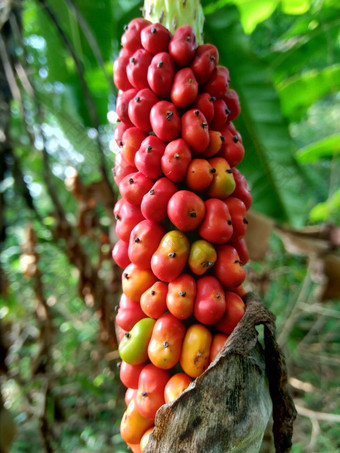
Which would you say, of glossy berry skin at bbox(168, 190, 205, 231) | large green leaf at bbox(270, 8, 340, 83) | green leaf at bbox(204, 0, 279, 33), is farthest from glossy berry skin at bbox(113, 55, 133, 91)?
large green leaf at bbox(270, 8, 340, 83)

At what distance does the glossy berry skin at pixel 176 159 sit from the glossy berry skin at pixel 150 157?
0.06 feet

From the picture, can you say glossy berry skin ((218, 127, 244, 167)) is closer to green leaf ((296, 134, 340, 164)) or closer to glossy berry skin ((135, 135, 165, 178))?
glossy berry skin ((135, 135, 165, 178))

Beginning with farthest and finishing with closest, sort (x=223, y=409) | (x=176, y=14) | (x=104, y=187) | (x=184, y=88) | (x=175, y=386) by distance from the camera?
(x=104, y=187)
(x=176, y=14)
(x=184, y=88)
(x=175, y=386)
(x=223, y=409)

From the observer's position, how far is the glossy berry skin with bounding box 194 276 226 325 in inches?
33.3

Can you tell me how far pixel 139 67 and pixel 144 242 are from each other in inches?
19.2

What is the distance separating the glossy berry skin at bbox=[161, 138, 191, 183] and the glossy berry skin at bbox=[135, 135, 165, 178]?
0.02m

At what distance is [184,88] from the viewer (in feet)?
3.07

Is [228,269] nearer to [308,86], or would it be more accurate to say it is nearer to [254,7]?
[254,7]

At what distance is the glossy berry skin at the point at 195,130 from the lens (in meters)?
0.91

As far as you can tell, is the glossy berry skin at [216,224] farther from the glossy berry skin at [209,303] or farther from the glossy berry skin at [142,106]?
the glossy berry skin at [142,106]

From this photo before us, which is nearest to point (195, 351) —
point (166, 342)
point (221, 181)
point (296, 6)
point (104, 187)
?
point (166, 342)

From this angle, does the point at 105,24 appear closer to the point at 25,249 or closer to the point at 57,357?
the point at 25,249

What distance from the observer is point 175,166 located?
901 millimetres

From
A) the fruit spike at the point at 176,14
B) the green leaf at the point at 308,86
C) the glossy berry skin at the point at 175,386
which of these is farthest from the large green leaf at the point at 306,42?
the glossy berry skin at the point at 175,386
